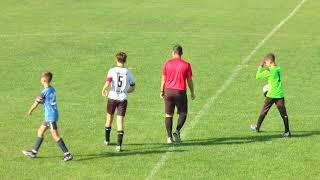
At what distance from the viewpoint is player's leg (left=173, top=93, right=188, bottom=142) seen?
15.4 m

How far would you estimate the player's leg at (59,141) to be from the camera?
14180mm

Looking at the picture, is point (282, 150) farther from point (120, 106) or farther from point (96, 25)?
point (96, 25)

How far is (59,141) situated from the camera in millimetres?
14234

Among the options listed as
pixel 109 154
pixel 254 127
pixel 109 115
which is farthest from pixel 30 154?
pixel 254 127

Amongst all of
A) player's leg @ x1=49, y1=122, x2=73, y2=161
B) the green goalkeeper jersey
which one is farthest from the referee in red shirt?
player's leg @ x1=49, y1=122, x2=73, y2=161

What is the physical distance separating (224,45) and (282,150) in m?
13.4

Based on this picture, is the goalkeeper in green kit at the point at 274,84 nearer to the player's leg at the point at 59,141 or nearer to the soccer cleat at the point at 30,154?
the player's leg at the point at 59,141

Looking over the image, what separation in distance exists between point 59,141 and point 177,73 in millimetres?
3019

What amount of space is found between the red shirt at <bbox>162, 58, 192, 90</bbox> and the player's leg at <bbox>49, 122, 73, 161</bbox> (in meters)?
2.74

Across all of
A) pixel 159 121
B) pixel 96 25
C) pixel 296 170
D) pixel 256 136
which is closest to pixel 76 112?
pixel 159 121

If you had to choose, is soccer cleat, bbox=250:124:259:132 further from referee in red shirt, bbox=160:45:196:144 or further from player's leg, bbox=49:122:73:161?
player's leg, bbox=49:122:73:161

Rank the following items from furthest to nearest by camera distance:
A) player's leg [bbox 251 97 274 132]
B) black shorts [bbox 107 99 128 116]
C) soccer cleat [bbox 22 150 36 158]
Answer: player's leg [bbox 251 97 274 132] → black shorts [bbox 107 99 128 116] → soccer cleat [bbox 22 150 36 158]

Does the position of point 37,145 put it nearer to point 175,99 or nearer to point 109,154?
point 109,154


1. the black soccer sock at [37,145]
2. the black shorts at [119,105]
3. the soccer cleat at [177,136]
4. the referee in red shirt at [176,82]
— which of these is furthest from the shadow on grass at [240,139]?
the black soccer sock at [37,145]
